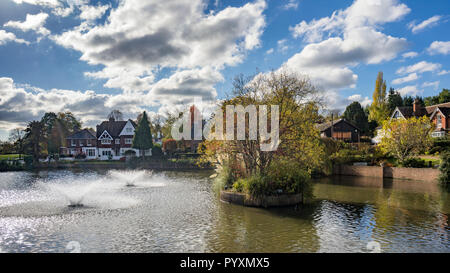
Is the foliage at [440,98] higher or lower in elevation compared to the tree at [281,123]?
higher

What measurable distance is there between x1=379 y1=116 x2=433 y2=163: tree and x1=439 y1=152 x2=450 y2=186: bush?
6.46 metres

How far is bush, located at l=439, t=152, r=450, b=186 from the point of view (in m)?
31.3

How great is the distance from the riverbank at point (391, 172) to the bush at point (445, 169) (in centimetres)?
90

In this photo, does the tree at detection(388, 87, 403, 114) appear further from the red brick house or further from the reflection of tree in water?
the reflection of tree in water

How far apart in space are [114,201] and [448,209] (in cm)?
2245

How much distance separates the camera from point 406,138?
38.5 metres

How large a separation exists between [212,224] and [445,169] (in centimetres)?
2750

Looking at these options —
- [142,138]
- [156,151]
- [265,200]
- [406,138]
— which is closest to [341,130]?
[406,138]

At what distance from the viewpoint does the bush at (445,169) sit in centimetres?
3131

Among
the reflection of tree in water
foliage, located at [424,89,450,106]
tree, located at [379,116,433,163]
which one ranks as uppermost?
foliage, located at [424,89,450,106]

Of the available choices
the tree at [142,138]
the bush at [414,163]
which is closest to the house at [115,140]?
the tree at [142,138]

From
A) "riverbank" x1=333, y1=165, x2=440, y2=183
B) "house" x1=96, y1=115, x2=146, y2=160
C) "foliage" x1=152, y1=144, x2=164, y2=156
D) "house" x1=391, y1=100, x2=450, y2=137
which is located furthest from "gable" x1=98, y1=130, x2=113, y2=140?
"house" x1=391, y1=100, x2=450, y2=137

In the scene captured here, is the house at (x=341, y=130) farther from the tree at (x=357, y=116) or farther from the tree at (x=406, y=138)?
the tree at (x=406, y=138)
